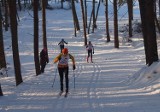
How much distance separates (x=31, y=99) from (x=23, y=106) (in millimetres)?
1248

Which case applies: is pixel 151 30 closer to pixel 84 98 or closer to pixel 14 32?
pixel 84 98

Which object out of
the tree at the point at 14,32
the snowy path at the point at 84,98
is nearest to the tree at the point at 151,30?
the snowy path at the point at 84,98

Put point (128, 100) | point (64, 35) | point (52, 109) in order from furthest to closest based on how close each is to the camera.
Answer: point (64, 35) → point (128, 100) → point (52, 109)

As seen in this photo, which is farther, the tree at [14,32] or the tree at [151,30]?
the tree at [14,32]

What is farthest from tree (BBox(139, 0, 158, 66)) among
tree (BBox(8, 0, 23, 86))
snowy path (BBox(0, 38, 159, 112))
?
tree (BBox(8, 0, 23, 86))

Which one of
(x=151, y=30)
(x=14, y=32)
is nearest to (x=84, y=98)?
(x=151, y=30)

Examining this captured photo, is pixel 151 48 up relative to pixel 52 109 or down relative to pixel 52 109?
up

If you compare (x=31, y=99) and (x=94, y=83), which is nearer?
(x=31, y=99)

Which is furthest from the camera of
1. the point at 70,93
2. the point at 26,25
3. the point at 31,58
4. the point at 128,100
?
the point at 26,25

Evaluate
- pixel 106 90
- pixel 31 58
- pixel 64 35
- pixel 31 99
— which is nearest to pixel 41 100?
pixel 31 99

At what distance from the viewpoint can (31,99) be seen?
1297 cm

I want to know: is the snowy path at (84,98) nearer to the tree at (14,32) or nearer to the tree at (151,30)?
the tree at (14,32)

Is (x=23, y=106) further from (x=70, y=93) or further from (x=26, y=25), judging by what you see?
(x=26, y=25)

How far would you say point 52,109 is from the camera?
11.1 metres
